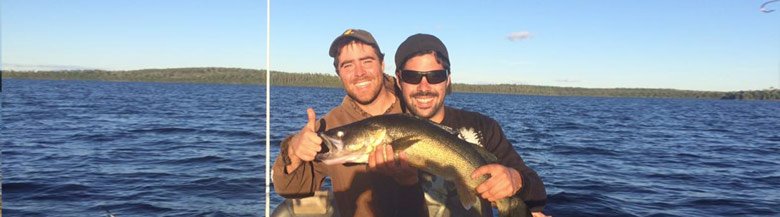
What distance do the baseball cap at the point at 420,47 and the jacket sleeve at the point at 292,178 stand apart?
1.29 metres

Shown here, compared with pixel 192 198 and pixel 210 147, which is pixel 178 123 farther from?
pixel 192 198

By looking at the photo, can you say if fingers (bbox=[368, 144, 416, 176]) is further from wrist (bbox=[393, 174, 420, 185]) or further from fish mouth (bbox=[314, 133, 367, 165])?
wrist (bbox=[393, 174, 420, 185])

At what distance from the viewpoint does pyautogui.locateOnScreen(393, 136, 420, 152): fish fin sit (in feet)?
13.1

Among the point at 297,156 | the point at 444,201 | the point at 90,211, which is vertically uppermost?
the point at 297,156

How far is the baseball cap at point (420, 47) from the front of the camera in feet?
15.4

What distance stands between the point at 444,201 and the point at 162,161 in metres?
13.6

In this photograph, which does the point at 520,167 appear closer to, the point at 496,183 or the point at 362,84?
the point at 496,183

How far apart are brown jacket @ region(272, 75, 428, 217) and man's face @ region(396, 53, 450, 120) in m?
0.65

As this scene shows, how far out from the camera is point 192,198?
38.1ft

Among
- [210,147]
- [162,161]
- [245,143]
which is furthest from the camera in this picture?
[245,143]

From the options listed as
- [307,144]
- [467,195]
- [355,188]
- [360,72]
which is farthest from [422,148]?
[360,72]

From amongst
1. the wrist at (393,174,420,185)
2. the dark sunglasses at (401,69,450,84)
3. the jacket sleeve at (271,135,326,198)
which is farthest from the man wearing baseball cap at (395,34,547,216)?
the jacket sleeve at (271,135,326,198)

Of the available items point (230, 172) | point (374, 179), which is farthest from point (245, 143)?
point (374, 179)

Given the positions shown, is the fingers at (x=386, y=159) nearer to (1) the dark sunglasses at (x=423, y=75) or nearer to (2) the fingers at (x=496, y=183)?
(2) the fingers at (x=496, y=183)
